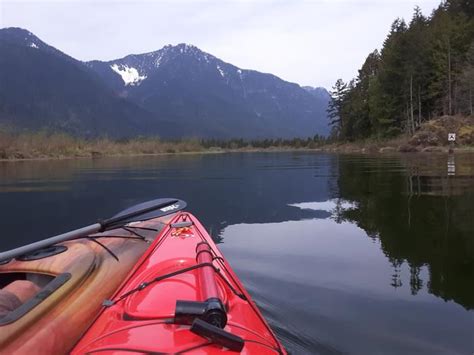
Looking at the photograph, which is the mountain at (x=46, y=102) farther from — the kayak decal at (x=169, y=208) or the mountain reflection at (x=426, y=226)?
the kayak decal at (x=169, y=208)

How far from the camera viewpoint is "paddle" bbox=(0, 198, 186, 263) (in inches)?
140

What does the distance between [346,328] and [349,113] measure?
2308 inches

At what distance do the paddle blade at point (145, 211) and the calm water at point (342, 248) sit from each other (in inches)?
46.3

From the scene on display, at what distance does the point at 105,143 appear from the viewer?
→ 54125mm

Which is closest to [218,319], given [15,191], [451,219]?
[451,219]

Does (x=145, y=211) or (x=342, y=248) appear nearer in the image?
(x=145, y=211)

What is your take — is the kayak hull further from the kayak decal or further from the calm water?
the calm water

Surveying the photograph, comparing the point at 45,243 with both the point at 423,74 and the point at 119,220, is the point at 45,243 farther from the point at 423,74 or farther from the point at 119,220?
the point at 423,74

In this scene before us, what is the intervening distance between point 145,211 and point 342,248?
300 centimetres

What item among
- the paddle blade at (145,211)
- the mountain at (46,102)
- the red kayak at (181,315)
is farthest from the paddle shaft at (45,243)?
the mountain at (46,102)

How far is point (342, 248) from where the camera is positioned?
6398 mm

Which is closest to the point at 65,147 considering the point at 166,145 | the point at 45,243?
the point at 166,145

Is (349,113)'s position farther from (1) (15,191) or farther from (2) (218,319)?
(2) (218,319)

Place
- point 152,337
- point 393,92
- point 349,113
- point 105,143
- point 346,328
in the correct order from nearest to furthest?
point 152,337 < point 346,328 < point 393,92 < point 105,143 < point 349,113
